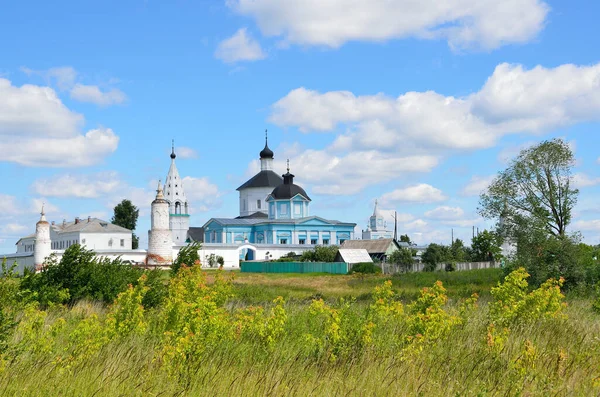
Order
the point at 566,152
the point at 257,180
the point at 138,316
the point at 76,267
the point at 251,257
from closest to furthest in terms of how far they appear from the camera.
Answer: the point at 138,316, the point at 76,267, the point at 566,152, the point at 251,257, the point at 257,180

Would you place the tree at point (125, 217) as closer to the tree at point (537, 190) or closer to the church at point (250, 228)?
the church at point (250, 228)

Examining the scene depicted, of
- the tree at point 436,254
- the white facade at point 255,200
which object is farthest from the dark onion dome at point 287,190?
the tree at point 436,254

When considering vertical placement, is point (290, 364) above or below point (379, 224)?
below

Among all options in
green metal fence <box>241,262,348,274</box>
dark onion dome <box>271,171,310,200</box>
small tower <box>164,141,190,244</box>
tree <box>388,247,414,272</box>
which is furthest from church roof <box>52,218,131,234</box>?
tree <box>388,247,414,272</box>

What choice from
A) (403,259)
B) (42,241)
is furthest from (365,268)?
(42,241)

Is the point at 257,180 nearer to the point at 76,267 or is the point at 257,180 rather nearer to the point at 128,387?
the point at 76,267

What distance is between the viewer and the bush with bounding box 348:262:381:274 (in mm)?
54344

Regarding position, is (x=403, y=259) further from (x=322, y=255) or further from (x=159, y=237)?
(x=159, y=237)

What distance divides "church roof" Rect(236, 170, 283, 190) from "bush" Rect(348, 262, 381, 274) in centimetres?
3950

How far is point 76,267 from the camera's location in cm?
2009

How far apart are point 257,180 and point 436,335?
86.2 metres

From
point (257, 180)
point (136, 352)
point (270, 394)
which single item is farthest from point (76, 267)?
point (257, 180)

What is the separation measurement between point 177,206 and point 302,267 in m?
35.6

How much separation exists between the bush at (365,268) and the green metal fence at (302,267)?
2.84 ft
